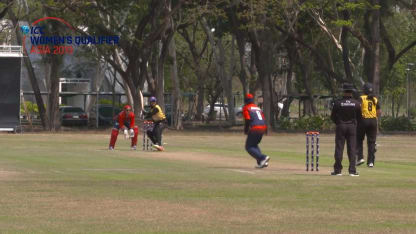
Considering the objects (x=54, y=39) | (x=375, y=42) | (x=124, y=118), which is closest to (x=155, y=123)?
(x=124, y=118)

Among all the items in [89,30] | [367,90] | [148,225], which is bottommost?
[148,225]

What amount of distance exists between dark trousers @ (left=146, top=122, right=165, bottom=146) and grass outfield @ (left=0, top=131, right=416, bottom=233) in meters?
6.44

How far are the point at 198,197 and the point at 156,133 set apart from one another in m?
17.6

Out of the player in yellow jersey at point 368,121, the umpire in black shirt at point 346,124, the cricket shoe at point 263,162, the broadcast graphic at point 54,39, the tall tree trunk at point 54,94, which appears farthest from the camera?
the tall tree trunk at point 54,94

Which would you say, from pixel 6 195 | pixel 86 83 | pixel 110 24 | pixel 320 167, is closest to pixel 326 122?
pixel 110 24

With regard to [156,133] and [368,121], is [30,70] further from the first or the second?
[368,121]

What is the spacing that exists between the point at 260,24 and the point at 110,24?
8.30m

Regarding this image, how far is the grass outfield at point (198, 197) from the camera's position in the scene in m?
12.9

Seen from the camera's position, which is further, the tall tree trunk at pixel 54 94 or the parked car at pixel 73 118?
the parked car at pixel 73 118

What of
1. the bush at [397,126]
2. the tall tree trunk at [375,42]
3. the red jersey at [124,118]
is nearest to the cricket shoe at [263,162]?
the red jersey at [124,118]

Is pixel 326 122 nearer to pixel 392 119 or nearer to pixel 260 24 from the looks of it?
pixel 392 119

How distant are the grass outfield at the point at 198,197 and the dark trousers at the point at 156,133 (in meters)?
6.44

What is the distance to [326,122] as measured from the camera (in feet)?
212

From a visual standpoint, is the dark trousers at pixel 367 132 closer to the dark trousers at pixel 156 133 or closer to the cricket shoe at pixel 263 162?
the cricket shoe at pixel 263 162
